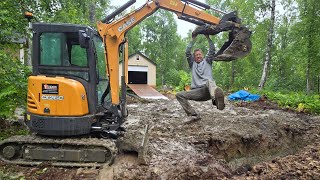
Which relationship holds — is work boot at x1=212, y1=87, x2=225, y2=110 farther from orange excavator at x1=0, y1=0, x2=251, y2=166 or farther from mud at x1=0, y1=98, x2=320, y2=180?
orange excavator at x1=0, y1=0, x2=251, y2=166

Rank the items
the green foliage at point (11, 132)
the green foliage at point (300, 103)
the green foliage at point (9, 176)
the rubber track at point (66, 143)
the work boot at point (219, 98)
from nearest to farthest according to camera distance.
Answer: the green foliage at point (9, 176) → the rubber track at point (66, 143) → the green foliage at point (11, 132) → the work boot at point (219, 98) → the green foliage at point (300, 103)

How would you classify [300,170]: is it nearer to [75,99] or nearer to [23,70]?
[75,99]

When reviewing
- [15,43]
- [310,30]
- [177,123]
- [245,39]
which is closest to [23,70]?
[15,43]

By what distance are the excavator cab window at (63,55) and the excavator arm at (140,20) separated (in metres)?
0.47

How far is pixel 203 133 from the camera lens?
6.67m

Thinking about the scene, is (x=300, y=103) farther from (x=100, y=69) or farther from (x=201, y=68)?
(x=100, y=69)

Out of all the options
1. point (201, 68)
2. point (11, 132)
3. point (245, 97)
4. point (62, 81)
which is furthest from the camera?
point (245, 97)

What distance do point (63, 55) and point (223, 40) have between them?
22.2 m

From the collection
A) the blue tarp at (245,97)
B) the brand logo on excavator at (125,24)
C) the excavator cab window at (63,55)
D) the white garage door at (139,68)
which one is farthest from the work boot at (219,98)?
the white garage door at (139,68)

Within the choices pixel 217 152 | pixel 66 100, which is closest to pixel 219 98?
pixel 217 152

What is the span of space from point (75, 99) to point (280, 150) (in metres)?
4.67

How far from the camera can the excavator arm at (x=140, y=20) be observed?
213 inches

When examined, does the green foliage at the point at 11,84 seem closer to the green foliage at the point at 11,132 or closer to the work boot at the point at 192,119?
the green foliage at the point at 11,132

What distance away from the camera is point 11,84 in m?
6.21
